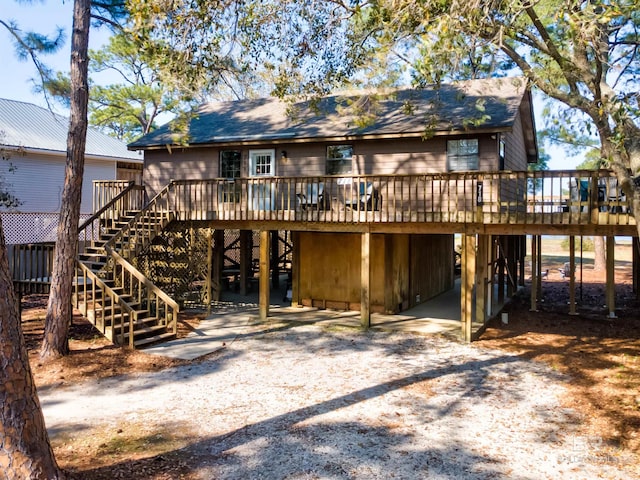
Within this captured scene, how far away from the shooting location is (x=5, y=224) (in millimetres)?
18609

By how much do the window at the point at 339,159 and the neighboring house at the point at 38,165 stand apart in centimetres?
1168

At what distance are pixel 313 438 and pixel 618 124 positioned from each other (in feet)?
22.0

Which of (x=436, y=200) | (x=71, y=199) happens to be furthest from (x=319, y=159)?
(x=71, y=199)

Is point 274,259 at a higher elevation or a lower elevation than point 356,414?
higher

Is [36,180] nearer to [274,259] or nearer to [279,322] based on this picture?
[274,259]

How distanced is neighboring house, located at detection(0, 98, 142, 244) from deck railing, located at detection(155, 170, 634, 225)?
Result: 6.74 meters

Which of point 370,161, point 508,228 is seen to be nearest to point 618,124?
point 508,228

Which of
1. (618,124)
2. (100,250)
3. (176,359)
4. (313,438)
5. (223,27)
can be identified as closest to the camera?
(313,438)

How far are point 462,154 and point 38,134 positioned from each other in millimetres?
18898

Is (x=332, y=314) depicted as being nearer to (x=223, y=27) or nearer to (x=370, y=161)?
(x=370, y=161)

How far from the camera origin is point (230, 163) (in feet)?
55.9

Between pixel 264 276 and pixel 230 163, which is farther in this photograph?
pixel 230 163

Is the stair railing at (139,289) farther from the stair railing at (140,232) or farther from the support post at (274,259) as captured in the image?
the support post at (274,259)

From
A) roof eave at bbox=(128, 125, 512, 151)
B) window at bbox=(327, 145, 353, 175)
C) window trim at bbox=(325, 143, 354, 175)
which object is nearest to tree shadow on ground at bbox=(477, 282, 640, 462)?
roof eave at bbox=(128, 125, 512, 151)
